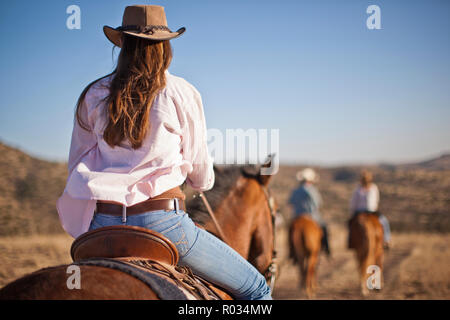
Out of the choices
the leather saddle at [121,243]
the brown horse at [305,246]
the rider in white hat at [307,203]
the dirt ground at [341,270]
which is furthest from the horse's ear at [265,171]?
the rider in white hat at [307,203]

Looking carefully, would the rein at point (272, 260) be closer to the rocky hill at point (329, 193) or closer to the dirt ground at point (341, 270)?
the dirt ground at point (341, 270)

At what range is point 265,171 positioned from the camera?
414 centimetres

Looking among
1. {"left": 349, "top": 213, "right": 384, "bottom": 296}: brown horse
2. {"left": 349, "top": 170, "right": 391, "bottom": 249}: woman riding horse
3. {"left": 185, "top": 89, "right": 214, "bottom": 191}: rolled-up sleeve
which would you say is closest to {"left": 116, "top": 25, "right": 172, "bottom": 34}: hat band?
{"left": 185, "top": 89, "right": 214, "bottom": 191}: rolled-up sleeve

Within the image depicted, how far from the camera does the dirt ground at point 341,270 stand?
815cm

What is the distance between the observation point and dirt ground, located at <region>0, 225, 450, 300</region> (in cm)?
815

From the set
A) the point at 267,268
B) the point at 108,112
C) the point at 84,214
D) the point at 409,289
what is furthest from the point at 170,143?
the point at 409,289

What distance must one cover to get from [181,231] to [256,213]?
1.71 metres

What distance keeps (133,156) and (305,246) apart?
8185mm

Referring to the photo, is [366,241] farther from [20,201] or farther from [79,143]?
[20,201]

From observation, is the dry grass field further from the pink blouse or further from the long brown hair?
the long brown hair

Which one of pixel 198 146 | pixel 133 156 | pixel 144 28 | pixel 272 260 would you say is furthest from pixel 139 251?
pixel 272 260

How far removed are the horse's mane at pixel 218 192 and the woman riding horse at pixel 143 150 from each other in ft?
3.26

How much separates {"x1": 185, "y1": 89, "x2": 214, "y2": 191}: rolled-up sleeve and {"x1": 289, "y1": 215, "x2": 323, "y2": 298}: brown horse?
24.8 feet
